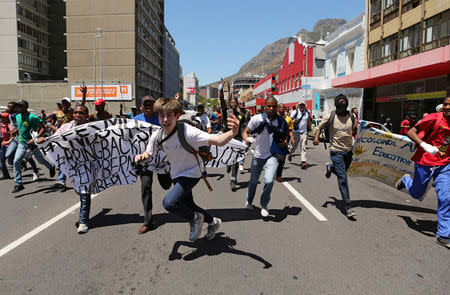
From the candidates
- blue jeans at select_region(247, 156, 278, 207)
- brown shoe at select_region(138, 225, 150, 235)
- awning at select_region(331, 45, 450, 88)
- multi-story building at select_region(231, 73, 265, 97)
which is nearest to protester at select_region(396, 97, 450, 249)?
blue jeans at select_region(247, 156, 278, 207)

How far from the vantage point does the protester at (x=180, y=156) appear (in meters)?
3.74

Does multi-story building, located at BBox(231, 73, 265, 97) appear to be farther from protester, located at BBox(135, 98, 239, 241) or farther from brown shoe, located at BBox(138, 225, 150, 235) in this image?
protester, located at BBox(135, 98, 239, 241)

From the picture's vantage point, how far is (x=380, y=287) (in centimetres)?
313

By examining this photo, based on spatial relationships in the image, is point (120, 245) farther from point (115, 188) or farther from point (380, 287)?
point (115, 188)

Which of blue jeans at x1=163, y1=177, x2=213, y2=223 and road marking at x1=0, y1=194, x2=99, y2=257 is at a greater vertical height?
blue jeans at x1=163, y1=177, x2=213, y2=223

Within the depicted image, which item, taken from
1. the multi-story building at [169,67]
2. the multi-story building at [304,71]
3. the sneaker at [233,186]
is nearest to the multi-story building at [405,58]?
the multi-story building at [304,71]

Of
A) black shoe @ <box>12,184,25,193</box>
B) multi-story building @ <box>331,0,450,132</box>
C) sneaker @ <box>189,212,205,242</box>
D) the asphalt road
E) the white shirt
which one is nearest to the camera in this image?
the asphalt road

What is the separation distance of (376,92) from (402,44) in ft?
16.2

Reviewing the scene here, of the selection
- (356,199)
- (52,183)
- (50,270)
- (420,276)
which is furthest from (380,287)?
(52,183)

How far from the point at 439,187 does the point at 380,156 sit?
5.61 feet

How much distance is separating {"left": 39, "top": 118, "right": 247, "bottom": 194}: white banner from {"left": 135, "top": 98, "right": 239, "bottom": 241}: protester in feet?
3.16

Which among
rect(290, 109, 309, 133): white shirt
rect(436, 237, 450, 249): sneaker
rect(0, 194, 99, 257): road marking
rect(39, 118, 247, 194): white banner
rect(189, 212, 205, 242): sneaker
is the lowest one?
rect(0, 194, 99, 257): road marking

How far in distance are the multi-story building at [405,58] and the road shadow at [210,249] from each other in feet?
50.3

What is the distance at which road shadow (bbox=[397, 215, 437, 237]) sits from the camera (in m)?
4.69
